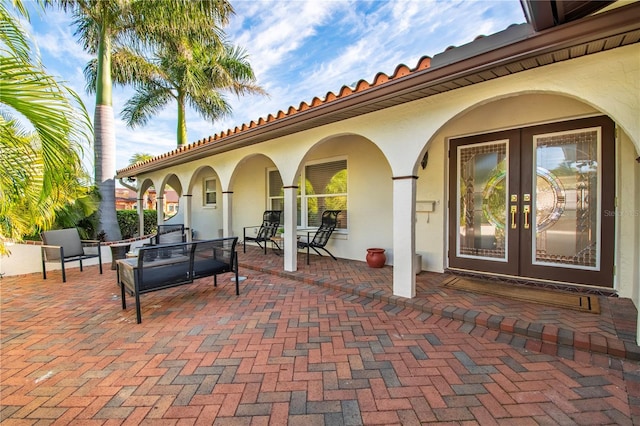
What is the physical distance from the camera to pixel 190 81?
1157 centimetres

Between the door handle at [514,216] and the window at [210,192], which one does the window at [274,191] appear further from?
the door handle at [514,216]

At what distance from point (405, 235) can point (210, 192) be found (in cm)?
860

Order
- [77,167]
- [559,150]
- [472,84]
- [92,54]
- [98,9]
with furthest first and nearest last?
[92,54] → [98,9] → [559,150] → [472,84] → [77,167]

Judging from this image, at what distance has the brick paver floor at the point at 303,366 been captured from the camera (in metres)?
1.88

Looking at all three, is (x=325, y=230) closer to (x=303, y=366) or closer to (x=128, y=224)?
(x=303, y=366)

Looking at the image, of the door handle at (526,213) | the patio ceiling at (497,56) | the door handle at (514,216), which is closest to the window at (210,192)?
the patio ceiling at (497,56)

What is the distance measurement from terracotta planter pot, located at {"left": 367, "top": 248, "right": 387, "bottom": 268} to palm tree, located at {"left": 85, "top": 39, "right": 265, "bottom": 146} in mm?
9672

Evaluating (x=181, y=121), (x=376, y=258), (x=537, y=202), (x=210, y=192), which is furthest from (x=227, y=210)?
(x=181, y=121)

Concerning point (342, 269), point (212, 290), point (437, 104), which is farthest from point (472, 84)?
point (212, 290)

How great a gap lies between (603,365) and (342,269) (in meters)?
3.59

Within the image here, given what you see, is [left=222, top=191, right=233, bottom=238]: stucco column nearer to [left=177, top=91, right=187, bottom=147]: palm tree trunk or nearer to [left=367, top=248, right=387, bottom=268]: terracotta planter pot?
[left=367, top=248, right=387, bottom=268]: terracotta planter pot

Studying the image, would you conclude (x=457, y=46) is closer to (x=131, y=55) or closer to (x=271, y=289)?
(x=271, y=289)

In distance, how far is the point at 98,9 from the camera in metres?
7.41

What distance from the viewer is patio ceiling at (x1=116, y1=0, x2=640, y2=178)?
2092mm
